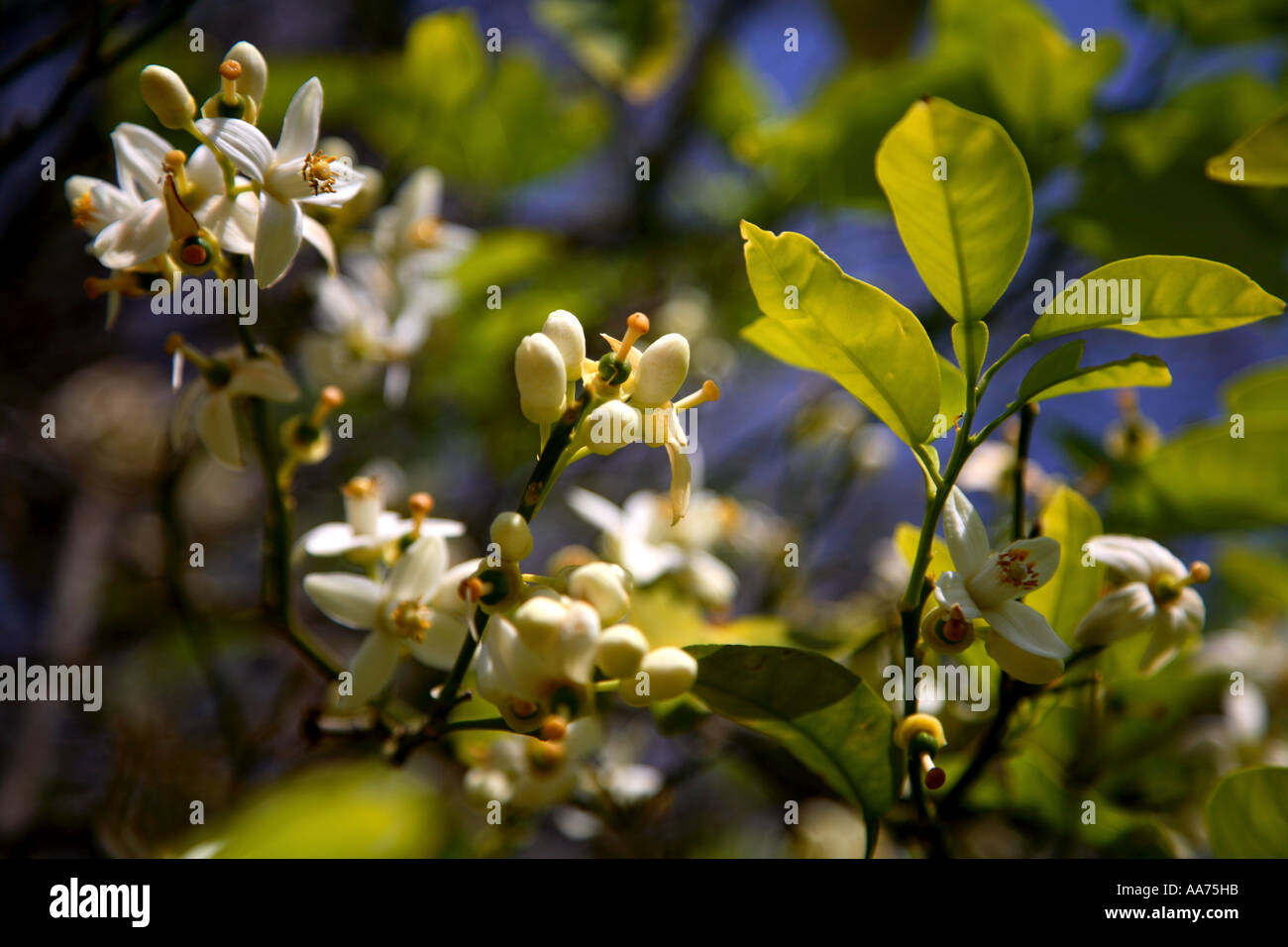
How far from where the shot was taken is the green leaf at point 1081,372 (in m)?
0.63

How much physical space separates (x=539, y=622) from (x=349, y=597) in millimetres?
262

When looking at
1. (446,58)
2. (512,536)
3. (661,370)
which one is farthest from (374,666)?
(446,58)

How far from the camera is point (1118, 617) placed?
0.68 metres

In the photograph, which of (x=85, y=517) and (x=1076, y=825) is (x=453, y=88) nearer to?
(x=85, y=517)

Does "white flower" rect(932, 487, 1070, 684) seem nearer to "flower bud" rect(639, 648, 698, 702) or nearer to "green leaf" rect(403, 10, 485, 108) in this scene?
Result: "flower bud" rect(639, 648, 698, 702)

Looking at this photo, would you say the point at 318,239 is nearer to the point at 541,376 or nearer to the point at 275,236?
the point at 275,236

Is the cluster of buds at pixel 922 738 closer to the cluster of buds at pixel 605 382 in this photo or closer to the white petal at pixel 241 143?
the cluster of buds at pixel 605 382

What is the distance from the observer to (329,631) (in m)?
2.24

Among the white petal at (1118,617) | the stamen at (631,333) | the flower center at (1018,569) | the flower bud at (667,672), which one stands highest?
the stamen at (631,333)

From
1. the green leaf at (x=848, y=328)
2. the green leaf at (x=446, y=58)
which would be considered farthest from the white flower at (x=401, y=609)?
the green leaf at (x=446, y=58)

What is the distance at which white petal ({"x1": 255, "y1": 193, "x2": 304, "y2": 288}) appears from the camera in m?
0.66

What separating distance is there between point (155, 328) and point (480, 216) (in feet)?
4.64

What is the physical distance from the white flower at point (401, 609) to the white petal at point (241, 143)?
1.02 ft

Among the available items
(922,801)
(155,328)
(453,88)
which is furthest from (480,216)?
(922,801)
